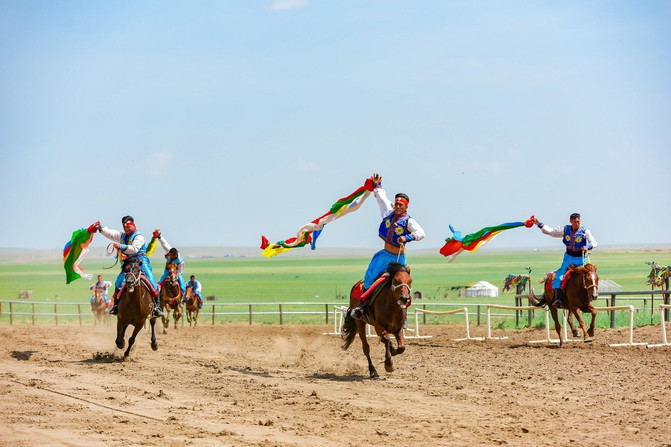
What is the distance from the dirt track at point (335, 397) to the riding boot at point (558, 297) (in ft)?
3.04

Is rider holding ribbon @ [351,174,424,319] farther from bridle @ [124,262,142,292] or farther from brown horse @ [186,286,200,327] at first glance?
brown horse @ [186,286,200,327]

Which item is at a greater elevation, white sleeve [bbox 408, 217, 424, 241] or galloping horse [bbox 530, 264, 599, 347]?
white sleeve [bbox 408, 217, 424, 241]

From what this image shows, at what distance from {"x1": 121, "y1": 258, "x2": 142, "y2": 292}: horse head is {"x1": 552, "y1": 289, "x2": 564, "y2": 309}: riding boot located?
885cm

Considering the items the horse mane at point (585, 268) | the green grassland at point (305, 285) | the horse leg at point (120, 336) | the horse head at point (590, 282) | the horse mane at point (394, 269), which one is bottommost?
the green grassland at point (305, 285)

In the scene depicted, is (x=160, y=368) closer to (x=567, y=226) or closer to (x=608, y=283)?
(x=567, y=226)

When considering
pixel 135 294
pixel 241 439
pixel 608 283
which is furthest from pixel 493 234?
pixel 608 283

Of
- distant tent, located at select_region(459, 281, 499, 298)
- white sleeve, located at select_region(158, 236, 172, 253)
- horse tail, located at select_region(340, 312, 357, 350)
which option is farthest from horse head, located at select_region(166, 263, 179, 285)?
distant tent, located at select_region(459, 281, 499, 298)

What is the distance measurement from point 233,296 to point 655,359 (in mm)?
62133

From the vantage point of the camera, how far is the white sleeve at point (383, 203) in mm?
13148

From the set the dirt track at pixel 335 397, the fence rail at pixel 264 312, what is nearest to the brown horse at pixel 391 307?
the dirt track at pixel 335 397

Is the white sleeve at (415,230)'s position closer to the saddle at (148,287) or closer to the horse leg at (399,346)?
the horse leg at (399,346)

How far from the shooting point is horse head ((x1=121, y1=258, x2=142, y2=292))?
49.1 ft

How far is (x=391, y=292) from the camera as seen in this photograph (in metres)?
12.4

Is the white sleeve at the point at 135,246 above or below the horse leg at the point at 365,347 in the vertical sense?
above
